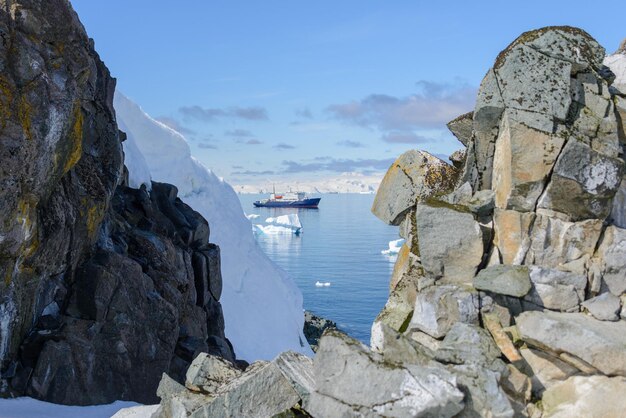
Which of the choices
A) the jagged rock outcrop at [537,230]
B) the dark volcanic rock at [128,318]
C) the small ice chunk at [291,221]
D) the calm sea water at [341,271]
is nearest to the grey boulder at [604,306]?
the jagged rock outcrop at [537,230]

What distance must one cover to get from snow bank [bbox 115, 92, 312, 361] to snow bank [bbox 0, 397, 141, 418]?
31503 millimetres

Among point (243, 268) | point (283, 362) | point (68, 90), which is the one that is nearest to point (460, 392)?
point (283, 362)

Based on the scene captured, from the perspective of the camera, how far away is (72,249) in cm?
2625

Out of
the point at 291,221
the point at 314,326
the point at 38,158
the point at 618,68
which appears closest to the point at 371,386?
the point at 618,68

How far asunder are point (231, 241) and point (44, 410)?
134 ft

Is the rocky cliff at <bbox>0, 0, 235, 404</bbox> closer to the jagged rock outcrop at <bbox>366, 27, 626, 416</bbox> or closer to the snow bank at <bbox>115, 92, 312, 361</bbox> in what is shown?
the jagged rock outcrop at <bbox>366, 27, 626, 416</bbox>

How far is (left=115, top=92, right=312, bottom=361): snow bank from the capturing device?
2279 inches

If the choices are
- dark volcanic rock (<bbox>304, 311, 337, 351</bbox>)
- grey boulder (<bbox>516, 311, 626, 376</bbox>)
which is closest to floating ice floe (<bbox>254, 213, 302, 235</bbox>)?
dark volcanic rock (<bbox>304, 311, 337, 351</bbox>)

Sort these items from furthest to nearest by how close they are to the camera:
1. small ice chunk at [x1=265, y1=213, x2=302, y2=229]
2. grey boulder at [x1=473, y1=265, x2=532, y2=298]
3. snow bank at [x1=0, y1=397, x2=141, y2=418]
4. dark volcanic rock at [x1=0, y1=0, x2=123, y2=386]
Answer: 1. small ice chunk at [x1=265, y1=213, x2=302, y2=229]
2. dark volcanic rock at [x1=0, y1=0, x2=123, y2=386]
3. snow bank at [x1=0, y1=397, x2=141, y2=418]
4. grey boulder at [x1=473, y1=265, x2=532, y2=298]

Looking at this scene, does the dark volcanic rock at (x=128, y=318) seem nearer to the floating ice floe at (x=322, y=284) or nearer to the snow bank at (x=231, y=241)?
the snow bank at (x=231, y=241)

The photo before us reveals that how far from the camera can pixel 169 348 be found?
2955 cm

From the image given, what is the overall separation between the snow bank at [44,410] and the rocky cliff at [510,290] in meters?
11.0

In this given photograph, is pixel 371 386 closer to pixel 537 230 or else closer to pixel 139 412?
pixel 537 230

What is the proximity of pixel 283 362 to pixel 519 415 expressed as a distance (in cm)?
435
